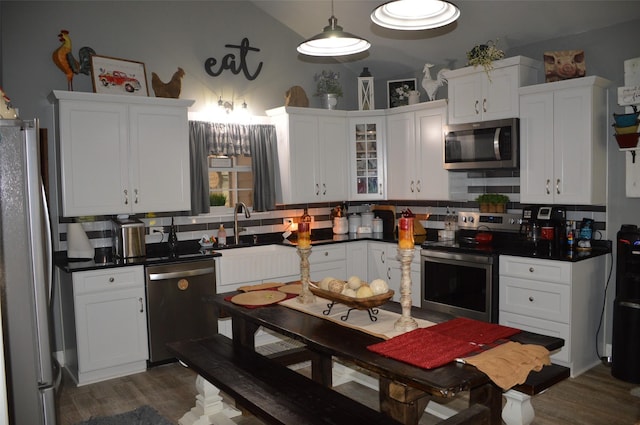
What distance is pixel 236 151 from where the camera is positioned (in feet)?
17.3

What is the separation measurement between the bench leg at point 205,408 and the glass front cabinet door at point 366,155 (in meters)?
3.01

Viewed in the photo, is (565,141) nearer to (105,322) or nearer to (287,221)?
(287,221)

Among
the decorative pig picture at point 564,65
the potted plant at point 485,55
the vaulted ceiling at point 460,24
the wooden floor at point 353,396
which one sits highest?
the vaulted ceiling at point 460,24

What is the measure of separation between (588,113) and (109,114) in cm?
384

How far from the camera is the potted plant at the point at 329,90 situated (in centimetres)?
570

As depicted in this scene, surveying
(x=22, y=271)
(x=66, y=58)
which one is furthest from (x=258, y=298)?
(x=66, y=58)

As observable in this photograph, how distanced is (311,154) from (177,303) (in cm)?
211

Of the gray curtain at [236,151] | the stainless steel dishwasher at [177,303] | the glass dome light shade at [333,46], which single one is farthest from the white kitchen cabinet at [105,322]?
the glass dome light shade at [333,46]

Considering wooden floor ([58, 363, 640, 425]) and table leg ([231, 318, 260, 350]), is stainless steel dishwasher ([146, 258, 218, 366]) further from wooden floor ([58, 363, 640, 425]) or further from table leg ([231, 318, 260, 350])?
table leg ([231, 318, 260, 350])

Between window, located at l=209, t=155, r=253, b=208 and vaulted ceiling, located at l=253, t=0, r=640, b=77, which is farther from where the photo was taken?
window, located at l=209, t=155, r=253, b=208

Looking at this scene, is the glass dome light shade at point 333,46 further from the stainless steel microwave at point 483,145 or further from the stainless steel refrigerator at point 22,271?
the stainless steel microwave at point 483,145

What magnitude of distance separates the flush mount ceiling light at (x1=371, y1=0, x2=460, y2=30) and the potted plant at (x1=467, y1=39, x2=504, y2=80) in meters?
2.11

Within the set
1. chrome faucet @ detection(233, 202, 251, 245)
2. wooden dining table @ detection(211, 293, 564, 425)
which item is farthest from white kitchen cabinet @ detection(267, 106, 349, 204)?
wooden dining table @ detection(211, 293, 564, 425)

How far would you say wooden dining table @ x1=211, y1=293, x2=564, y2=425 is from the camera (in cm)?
191
